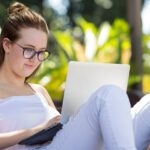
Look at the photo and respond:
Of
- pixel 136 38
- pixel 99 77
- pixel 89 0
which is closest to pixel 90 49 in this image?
pixel 136 38

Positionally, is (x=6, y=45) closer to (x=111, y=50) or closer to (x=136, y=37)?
(x=136, y=37)

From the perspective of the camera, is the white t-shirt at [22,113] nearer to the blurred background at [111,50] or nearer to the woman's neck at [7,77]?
the woman's neck at [7,77]

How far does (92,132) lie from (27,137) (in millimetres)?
317

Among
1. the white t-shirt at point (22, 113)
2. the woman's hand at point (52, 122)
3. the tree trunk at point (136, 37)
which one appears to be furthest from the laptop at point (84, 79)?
the tree trunk at point (136, 37)

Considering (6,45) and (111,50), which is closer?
(6,45)

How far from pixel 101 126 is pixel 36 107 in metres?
0.49

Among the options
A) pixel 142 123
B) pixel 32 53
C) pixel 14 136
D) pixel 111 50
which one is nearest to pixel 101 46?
pixel 111 50

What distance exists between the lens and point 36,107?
2.99 meters

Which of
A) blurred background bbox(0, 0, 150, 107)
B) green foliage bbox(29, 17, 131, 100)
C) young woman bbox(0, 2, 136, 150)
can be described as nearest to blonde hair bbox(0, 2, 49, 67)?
young woman bbox(0, 2, 136, 150)

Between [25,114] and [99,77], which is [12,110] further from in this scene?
[99,77]

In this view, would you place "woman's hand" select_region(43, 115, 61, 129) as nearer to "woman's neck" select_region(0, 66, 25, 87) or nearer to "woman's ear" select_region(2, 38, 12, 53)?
"woman's neck" select_region(0, 66, 25, 87)

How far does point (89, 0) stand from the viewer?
18281mm

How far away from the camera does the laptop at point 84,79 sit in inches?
119

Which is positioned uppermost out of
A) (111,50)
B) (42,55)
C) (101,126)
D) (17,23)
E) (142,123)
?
(17,23)
